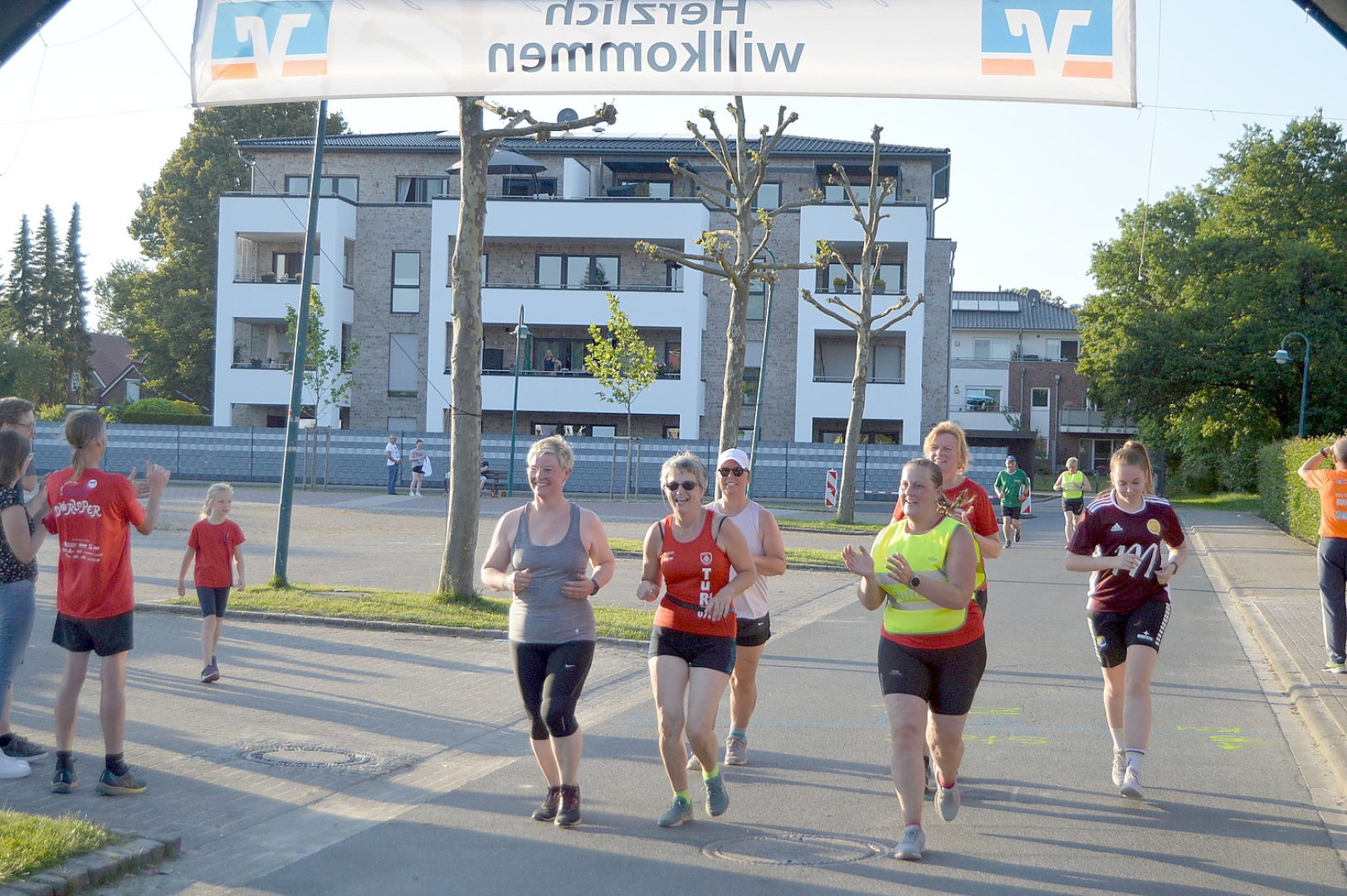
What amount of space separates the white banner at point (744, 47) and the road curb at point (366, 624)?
6.32 meters

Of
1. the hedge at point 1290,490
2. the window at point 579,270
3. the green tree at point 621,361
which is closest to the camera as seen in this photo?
the hedge at point 1290,490

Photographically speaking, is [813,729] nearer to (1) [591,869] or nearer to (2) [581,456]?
(1) [591,869]

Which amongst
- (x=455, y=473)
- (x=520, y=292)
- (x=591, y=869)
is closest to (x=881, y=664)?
(x=591, y=869)

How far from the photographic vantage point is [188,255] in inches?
2489

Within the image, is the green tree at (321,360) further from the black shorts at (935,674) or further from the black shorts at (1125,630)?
the black shorts at (935,674)

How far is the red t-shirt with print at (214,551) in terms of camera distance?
9633 mm

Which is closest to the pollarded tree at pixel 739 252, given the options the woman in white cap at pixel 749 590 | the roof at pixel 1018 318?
the woman in white cap at pixel 749 590

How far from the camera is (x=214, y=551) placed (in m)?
9.69

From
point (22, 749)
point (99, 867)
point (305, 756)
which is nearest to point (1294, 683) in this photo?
point (305, 756)

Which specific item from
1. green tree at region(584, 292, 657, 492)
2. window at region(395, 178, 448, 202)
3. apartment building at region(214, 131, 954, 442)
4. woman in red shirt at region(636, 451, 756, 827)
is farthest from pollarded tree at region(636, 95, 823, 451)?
window at region(395, 178, 448, 202)

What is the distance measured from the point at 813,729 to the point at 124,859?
14.8 feet

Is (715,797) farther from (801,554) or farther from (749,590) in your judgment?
(801,554)

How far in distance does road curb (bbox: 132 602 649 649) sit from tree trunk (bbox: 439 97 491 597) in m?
1.30

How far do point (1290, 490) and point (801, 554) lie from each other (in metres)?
15.2
